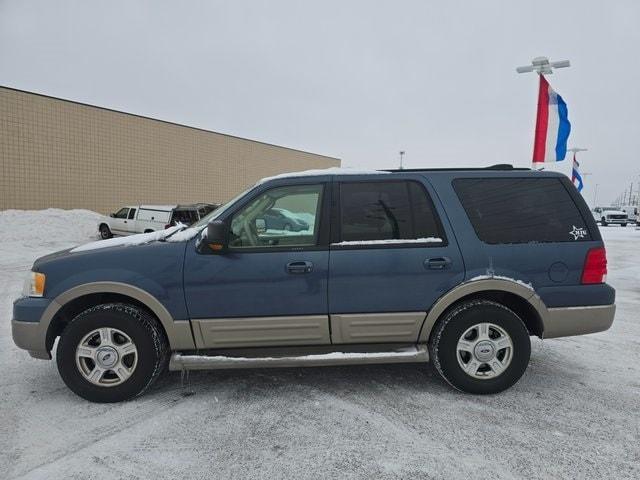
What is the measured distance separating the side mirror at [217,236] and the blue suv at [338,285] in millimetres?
13

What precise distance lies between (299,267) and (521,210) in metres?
1.98

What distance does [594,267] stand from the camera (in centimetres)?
348

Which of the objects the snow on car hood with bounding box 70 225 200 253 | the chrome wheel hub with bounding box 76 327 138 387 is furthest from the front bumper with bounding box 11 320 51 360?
the snow on car hood with bounding box 70 225 200 253

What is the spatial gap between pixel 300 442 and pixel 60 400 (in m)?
2.13

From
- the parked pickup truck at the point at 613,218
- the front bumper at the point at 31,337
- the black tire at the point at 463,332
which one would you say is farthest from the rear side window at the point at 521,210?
the parked pickup truck at the point at 613,218

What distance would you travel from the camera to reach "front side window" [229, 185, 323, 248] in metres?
3.42

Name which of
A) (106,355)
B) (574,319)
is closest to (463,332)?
(574,319)

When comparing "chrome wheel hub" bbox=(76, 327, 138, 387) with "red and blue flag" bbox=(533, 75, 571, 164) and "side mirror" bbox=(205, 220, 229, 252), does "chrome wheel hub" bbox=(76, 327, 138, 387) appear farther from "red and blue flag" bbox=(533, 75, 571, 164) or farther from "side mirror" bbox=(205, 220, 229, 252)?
"red and blue flag" bbox=(533, 75, 571, 164)

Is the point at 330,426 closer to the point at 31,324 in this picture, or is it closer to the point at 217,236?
the point at 217,236

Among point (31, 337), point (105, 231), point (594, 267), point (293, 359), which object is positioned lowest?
point (293, 359)

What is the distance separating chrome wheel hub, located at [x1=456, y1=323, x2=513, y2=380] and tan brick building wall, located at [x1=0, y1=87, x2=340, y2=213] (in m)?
23.5

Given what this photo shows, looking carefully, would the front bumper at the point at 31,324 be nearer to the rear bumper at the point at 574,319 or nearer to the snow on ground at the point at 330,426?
the snow on ground at the point at 330,426

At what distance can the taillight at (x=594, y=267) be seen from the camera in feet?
11.4

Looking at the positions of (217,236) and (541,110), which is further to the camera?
(541,110)
